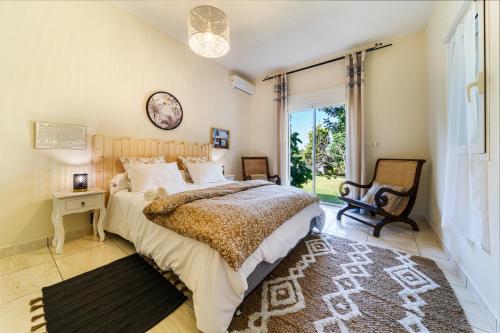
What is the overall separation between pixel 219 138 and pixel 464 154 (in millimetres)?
3502

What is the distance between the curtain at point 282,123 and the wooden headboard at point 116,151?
2239 millimetres

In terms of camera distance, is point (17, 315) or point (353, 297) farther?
point (353, 297)

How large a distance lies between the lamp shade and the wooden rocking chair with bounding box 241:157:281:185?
2469 millimetres

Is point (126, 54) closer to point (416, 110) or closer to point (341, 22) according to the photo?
point (341, 22)

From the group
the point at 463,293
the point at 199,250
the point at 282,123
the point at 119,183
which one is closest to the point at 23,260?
the point at 119,183

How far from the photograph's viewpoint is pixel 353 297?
1350 millimetres

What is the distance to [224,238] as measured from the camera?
1.11m

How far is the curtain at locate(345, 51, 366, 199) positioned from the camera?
129 inches

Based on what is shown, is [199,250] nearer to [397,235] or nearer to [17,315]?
[17,315]

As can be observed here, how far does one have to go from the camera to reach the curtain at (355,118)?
327 cm

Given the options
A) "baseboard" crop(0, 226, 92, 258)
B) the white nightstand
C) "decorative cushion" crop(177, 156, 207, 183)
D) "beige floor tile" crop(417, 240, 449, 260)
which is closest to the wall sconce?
the white nightstand

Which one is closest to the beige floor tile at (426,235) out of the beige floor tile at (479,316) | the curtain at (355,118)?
the curtain at (355,118)

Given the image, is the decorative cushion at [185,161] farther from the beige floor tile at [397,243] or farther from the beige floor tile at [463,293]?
the beige floor tile at [463,293]

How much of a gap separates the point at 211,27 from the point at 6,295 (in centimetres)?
280
